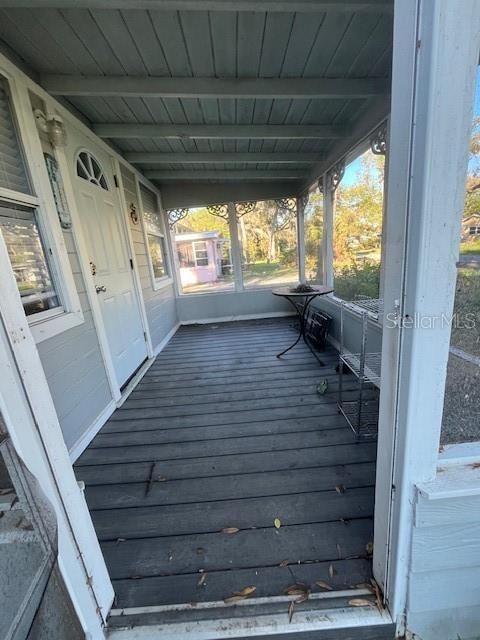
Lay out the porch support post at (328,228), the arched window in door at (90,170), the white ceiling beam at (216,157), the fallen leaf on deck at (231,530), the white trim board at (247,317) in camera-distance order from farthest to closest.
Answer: the white trim board at (247,317) < the porch support post at (328,228) < the white ceiling beam at (216,157) < the arched window in door at (90,170) < the fallen leaf on deck at (231,530)

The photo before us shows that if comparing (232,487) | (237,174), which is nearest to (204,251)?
(237,174)

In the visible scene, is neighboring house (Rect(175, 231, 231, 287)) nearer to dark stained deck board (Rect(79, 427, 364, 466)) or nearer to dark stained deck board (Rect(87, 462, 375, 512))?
dark stained deck board (Rect(79, 427, 364, 466))

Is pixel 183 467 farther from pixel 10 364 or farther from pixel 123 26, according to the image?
pixel 123 26

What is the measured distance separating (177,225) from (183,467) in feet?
13.3

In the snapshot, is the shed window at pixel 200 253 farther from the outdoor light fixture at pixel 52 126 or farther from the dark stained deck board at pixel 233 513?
the dark stained deck board at pixel 233 513

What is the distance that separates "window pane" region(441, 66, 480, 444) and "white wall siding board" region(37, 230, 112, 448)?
6.31 ft

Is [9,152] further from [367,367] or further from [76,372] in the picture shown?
[367,367]

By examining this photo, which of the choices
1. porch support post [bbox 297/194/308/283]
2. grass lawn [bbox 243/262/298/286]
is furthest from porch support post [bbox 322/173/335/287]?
grass lawn [bbox 243/262/298/286]

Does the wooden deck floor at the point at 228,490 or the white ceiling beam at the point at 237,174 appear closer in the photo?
the wooden deck floor at the point at 228,490

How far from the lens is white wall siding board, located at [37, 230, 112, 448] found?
170cm

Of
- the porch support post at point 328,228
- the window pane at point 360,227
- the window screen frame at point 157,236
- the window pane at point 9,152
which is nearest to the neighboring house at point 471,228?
the window pane at point 360,227

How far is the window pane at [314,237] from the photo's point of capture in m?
3.73

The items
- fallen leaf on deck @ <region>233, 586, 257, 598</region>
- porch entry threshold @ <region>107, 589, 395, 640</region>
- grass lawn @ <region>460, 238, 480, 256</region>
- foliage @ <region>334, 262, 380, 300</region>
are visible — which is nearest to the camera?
grass lawn @ <region>460, 238, 480, 256</region>

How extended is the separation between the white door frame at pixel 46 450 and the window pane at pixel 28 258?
43.1 inches
